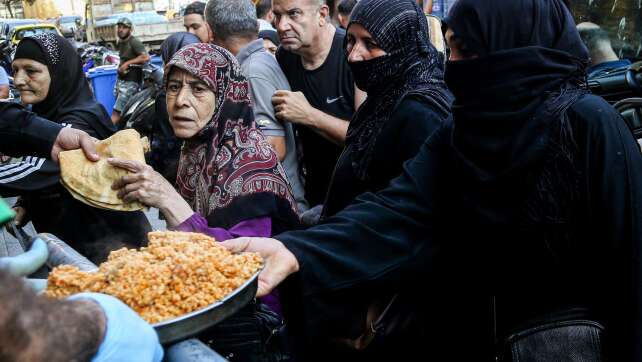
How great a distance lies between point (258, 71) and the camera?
12.7 ft

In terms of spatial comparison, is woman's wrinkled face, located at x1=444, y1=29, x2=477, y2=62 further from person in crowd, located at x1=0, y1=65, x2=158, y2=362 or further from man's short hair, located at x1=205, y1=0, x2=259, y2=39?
man's short hair, located at x1=205, y1=0, x2=259, y2=39

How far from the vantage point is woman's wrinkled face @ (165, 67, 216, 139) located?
2834 mm

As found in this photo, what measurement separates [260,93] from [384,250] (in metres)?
1.93

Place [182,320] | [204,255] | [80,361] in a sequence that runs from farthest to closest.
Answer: [204,255] → [182,320] → [80,361]

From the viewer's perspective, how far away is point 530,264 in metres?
1.80

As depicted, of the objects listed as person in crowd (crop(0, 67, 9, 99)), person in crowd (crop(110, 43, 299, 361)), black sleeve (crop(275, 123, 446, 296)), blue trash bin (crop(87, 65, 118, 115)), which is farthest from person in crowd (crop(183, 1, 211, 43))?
black sleeve (crop(275, 123, 446, 296))

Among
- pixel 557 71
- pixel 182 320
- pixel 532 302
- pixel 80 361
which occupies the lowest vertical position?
pixel 532 302

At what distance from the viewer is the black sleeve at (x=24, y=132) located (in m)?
3.26

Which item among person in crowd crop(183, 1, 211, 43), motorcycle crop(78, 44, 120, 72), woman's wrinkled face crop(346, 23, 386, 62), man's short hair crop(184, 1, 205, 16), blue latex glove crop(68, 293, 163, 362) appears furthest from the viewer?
motorcycle crop(78, 44, 120, 72)

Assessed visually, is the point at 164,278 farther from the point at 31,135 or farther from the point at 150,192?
the point at 31,135

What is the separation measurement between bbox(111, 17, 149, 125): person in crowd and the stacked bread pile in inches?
251

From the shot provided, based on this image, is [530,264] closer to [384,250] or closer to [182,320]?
→ [384,250]

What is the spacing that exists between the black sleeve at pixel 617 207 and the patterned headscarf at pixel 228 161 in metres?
1.33

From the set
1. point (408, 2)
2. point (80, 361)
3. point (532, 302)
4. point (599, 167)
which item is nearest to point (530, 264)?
point (532, 302)
